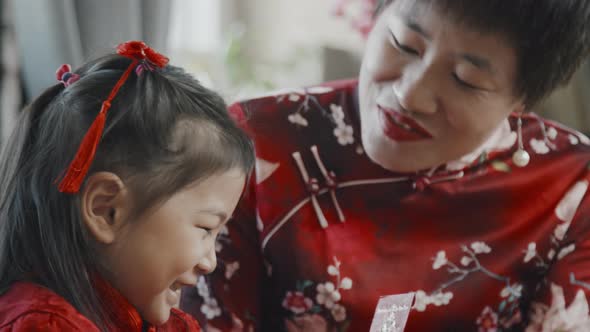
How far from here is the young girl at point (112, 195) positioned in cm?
92

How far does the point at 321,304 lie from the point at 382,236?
0.15m

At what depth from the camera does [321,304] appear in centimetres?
125

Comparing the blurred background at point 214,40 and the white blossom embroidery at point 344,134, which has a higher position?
the white blossom embroidery at point 344,134

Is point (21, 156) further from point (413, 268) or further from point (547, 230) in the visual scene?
point (547, 230)

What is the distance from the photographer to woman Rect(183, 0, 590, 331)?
116 centimetres

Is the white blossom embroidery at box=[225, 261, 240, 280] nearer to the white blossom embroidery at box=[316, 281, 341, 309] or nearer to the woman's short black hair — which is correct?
the white blossom embroidery at box=[316, 281, 341, 309]

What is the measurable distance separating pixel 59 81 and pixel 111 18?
750mm

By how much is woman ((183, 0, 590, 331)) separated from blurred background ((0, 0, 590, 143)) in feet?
1.26

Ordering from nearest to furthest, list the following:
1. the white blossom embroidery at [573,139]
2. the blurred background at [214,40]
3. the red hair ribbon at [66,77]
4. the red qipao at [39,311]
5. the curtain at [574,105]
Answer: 1. the red qipao at [39,311]
2. the red hair ribbon at [66,77]
3. the white blossom embroidery at [573,139]
4. the blurred background at [214,40]
5. the curtain at [574,105]

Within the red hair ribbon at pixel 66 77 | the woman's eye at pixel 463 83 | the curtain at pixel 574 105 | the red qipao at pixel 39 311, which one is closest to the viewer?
the red qipao at pixel 39 311

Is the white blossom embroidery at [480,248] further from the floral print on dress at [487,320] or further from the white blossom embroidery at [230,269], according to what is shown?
the white blossom embroidery at [230,269]

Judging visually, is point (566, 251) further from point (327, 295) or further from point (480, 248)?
point (327, 295)

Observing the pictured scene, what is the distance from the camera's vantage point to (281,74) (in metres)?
A: 2.96

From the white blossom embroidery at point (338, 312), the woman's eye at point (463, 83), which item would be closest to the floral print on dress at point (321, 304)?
the white blossom embroidery at point (338, 312)
